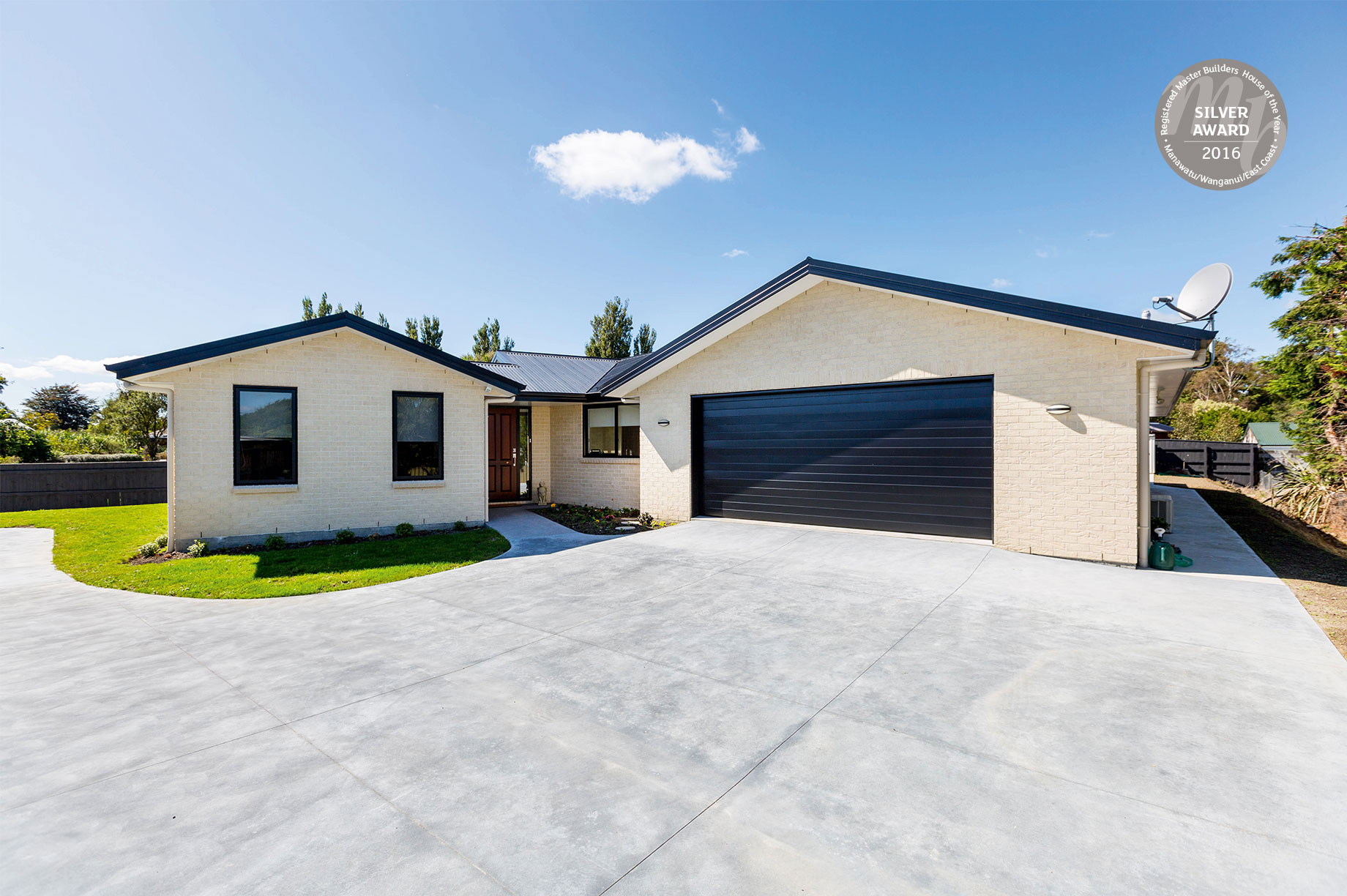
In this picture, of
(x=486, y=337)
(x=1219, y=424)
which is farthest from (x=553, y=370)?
(x=1219, y=424)

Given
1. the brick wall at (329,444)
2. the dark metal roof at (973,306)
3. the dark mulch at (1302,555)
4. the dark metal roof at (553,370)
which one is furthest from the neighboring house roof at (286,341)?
the dark mulch at (1302,555)

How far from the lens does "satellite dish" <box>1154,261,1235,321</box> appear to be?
A: 8.45m

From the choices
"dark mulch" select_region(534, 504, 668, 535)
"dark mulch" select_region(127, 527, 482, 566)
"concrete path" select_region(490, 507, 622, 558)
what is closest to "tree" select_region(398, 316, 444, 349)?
"dark mulch" select_region(534, 504, 668, 535)

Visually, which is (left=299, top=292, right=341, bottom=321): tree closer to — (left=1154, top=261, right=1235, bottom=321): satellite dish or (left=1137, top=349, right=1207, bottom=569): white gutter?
(left=1137, top=349, right=1207, bottom=569): white gutter

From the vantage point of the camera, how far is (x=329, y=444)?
10.1 meters

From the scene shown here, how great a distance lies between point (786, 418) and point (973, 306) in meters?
3.80

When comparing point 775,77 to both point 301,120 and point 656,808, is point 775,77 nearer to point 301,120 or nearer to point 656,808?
point 301,120

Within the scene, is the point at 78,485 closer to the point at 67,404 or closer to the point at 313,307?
the point at 313,307

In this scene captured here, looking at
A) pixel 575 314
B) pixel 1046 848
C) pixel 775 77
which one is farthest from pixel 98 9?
pixel 575 314

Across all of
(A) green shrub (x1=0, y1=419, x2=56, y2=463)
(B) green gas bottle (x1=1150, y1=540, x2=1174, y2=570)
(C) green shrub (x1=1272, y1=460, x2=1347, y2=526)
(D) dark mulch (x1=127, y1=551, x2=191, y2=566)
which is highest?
(A) green shrub (x1=0, y1=419, x2=56, y2=463)

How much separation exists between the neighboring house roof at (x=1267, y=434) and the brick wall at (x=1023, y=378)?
23.5 m

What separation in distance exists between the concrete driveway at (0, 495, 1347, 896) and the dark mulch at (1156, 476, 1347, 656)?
0.31 meters

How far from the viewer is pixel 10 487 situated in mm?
14516

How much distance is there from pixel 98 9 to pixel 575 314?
33.8 meters
